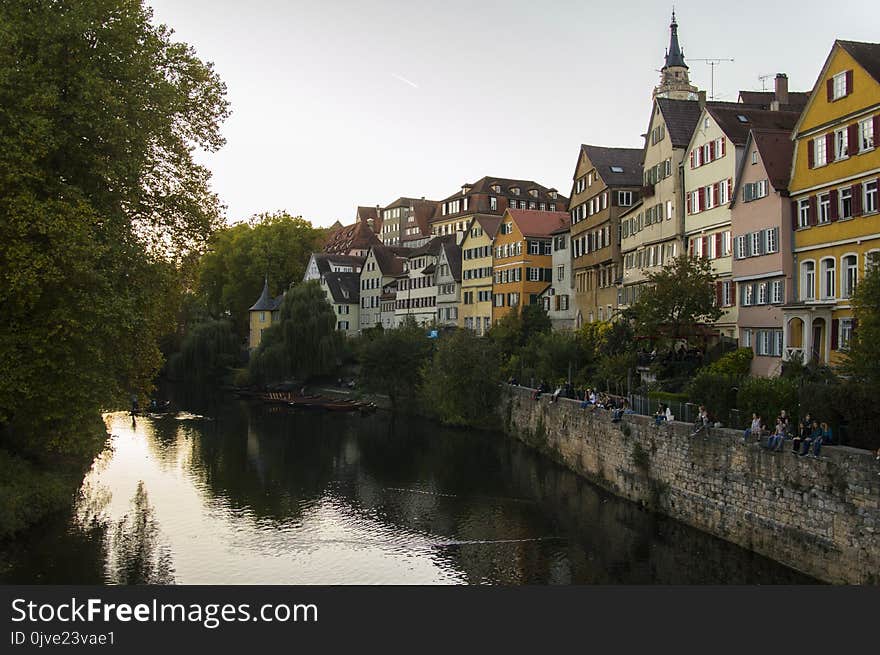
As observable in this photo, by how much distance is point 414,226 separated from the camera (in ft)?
439

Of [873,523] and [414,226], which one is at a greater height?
[414,226]

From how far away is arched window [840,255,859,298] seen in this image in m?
30.4

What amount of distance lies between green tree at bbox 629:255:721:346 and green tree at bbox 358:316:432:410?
28120 millimetres

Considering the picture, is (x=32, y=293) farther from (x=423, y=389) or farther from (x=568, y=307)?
(x=568, y=307)

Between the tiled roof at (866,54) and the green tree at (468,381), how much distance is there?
28.3 meters

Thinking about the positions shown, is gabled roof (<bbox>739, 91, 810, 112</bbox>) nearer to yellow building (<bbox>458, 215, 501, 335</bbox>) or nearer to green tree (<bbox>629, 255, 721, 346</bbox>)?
green tree (<bbox>629, 255, 721, 346</bbox>)

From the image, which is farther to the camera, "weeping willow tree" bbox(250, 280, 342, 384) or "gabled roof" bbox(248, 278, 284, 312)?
"gabled roof" bbox(248, 278, 284, 312)

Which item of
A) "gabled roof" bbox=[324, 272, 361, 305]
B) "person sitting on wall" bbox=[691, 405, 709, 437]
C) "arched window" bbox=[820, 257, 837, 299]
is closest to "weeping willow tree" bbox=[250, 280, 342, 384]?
"gabled roof" bbox=[324, 272, 361, 305]

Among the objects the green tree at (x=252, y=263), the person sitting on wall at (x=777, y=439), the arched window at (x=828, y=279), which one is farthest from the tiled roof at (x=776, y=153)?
the green tree at (x=252, y=263)

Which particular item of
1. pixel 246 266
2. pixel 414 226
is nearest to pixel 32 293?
pixel 246 266

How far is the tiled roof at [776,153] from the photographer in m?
34.8

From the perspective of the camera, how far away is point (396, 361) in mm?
65438

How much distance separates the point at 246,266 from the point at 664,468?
81307 mm

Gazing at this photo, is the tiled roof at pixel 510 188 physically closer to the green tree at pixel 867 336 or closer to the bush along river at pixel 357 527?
the bush along river at pixel 357 527
